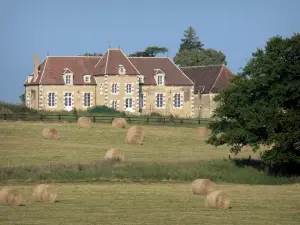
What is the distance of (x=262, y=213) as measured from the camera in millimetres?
32406

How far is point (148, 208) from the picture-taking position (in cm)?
3344

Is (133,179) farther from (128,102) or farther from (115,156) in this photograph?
(128,102)

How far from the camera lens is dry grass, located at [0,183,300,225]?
29531 mm

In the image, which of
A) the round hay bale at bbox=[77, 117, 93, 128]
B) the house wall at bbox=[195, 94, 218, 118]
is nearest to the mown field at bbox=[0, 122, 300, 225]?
the round hay bale at bbox=[77, 117, 93, 128]

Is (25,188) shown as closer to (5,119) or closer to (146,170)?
(146,170)

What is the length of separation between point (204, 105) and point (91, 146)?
138 feet

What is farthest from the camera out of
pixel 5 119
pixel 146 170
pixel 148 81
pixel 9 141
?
pixel 148 81

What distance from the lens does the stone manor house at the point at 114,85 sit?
96.8 meters

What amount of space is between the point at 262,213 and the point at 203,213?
2307mm

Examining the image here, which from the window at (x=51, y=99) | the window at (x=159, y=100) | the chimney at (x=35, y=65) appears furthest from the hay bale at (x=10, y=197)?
the window at (x=159, y=100)

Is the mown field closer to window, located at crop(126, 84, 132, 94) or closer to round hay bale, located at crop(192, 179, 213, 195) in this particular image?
round hay bale, located at crop(192, 179, 213, 195)

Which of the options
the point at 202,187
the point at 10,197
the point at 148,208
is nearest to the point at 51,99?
the point at 202,187

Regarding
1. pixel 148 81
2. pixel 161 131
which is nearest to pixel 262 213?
pixel 161 131

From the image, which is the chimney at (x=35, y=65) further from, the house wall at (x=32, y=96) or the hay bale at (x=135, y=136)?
the hay bale at (x=135, y=136)
